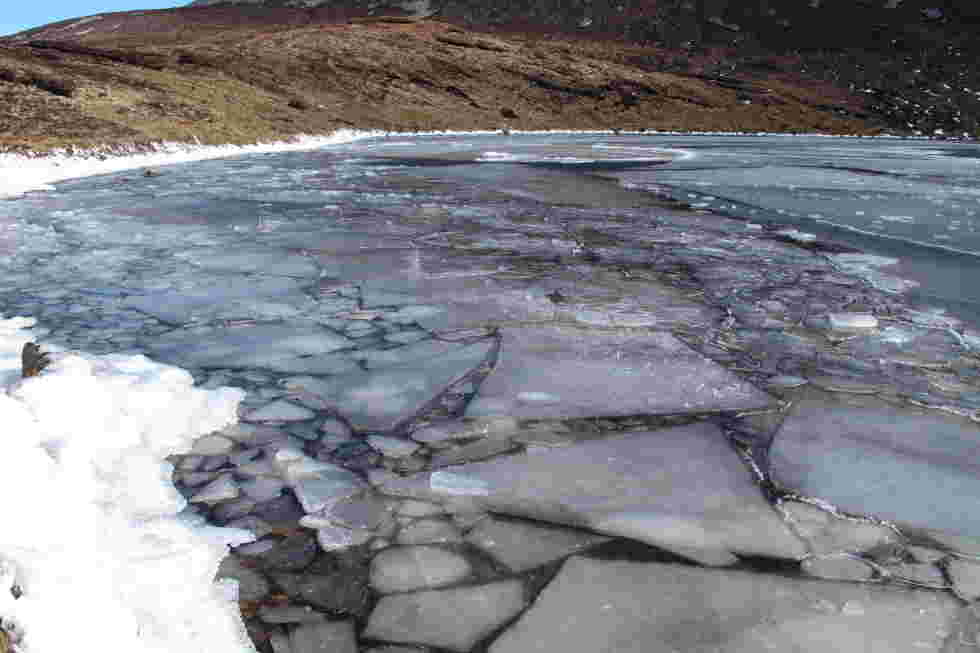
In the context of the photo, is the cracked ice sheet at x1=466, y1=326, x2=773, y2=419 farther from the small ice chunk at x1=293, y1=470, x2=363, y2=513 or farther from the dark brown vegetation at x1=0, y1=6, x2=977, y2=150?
the dark brown vegetation at x1=0, y1=6, x2=977, y2=150

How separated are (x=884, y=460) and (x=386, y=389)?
169 centimetres

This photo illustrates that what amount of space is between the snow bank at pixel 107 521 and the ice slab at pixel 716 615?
0.65 metres

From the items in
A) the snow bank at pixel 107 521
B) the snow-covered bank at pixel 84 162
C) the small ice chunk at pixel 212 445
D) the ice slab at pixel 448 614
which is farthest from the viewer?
the snow-covered bank at pixel 84 162

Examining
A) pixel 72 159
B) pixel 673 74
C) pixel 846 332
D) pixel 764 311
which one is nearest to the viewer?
pixel 846 332

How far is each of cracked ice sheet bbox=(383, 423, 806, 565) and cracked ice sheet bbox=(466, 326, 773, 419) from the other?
28 cm

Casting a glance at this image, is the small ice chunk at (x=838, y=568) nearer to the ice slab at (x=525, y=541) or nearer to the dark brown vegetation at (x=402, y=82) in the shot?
the ice slab at (x=525, y=541)

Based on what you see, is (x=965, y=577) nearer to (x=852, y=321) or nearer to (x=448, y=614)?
(x=448, y=614)

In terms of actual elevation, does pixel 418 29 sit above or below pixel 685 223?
above

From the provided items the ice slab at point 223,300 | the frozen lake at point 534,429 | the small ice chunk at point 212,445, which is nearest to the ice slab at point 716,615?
the frozen lake at point 534,429

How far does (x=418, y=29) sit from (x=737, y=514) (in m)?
46.3

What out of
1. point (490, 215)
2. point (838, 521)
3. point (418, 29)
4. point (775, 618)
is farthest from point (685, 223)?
point (418, 29)

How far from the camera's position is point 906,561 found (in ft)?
5.79

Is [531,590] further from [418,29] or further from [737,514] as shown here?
[418,29]

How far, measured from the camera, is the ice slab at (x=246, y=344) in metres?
3.07
